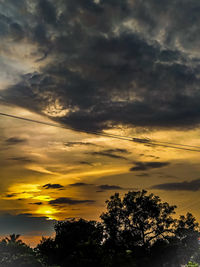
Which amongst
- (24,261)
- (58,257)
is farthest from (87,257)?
(58,257)

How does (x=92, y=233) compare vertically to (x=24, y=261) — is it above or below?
above

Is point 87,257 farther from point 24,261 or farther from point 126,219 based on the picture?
point 126,219

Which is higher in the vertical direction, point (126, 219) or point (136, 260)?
point (126, 219)

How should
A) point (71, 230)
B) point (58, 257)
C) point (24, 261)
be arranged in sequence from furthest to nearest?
point (71, 230) < point (58, 257) < point (24, 261)

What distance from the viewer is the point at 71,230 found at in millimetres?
75250

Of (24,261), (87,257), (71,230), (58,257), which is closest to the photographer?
(24,261)

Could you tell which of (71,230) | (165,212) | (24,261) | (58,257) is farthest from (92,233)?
(24,261)

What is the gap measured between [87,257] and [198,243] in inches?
1350

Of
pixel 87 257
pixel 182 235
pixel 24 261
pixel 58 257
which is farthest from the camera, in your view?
pixel 182 235

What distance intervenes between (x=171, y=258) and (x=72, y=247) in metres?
21.8

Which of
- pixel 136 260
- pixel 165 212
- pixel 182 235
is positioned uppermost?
pixel 165 212

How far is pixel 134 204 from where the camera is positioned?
70.2 meters

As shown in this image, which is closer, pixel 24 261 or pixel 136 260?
pixel 24 261

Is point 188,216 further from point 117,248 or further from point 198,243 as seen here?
point 117,248
